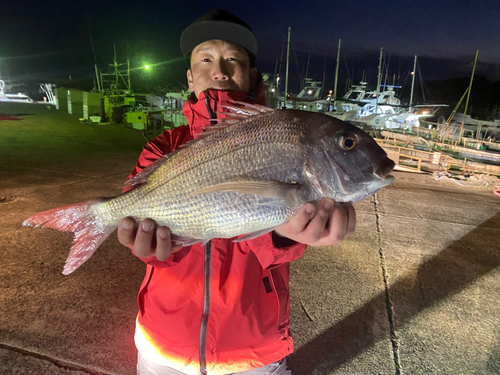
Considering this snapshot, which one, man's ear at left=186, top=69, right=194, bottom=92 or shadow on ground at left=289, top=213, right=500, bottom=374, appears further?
shadow on ground at left=289, top=213, right=500, bottom=374

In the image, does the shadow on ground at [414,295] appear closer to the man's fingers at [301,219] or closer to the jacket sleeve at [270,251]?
the jacket sleeve at [270,251]

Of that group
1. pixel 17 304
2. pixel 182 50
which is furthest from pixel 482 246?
pixel 17 304

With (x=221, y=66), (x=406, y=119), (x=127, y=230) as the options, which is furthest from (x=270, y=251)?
(x=406, y=119)

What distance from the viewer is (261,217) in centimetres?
139

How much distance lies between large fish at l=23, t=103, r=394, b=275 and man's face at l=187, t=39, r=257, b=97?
48 cm

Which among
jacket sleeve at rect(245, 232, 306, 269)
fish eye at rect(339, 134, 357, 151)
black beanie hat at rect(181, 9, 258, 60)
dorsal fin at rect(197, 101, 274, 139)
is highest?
black beanie hat at rect(181, 9, 258, 60)

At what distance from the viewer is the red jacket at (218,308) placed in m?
1.52

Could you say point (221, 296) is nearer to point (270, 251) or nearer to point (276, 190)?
point (270, 251)

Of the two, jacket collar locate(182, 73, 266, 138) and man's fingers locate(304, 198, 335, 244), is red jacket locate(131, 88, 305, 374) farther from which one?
jacket collar locate(182, 73, 266, 138)

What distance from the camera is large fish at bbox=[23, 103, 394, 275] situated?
4.47 feet

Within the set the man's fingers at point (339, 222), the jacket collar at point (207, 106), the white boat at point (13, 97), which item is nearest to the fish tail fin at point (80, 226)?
the jacket collar at point (207, 106)

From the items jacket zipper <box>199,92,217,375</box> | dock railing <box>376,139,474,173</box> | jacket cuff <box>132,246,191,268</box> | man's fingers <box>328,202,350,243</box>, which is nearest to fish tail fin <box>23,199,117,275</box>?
jacket cuff <box>132,246,191,268</box>

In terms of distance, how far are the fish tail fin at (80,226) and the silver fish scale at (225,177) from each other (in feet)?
0.66

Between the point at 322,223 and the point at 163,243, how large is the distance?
78cm
